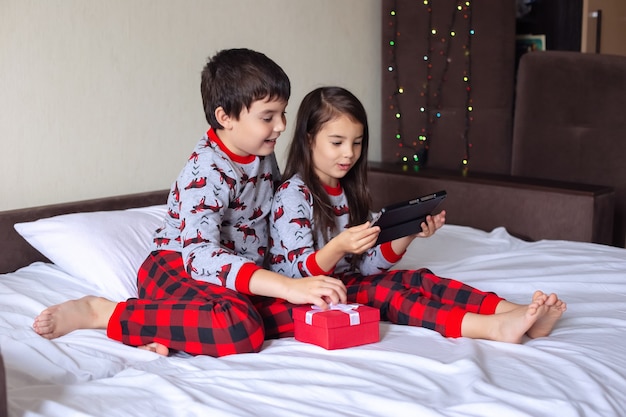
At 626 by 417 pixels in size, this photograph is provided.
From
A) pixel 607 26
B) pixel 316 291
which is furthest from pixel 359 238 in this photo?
pixel 607 26

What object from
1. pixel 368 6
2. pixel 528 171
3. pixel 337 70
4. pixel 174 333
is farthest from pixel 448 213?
pixel 174 333

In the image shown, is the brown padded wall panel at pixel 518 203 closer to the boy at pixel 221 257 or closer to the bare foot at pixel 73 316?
the boy at pixel 221 257

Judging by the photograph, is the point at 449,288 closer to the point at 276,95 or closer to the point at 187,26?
the point at 276,95

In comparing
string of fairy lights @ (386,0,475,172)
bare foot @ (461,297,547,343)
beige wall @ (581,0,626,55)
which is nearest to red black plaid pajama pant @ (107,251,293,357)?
bare foot @ (461,297,547,343)

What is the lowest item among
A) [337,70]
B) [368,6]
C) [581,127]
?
[581,127]

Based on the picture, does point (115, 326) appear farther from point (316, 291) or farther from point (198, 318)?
point (316, 291)

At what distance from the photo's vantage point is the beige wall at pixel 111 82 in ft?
6.75

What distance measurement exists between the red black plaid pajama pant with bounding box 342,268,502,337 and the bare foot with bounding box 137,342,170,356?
1.40 ft

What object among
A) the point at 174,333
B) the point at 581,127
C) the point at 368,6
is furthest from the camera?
the point at 368,6

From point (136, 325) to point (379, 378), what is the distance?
1.67ft

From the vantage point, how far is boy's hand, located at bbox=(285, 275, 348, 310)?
143 cm

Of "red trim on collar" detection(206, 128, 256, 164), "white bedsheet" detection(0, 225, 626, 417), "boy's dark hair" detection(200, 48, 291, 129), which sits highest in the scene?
"boy's dark hair" detection(200, 48, 291, 129)

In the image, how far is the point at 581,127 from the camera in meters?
2.75

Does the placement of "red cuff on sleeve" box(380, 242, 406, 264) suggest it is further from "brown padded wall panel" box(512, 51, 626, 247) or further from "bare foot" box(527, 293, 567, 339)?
"brown padded wall panel" box(512, 51, 626, 247)
